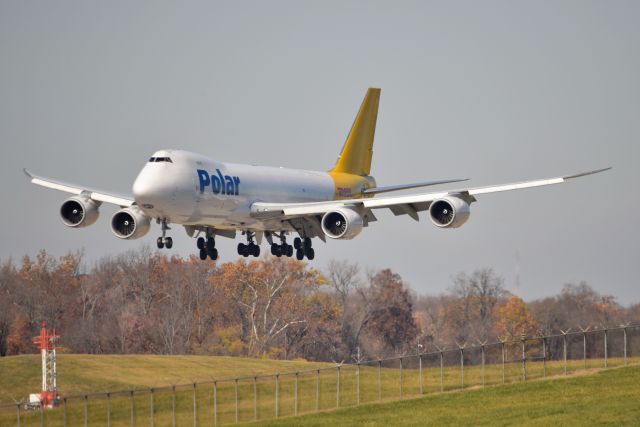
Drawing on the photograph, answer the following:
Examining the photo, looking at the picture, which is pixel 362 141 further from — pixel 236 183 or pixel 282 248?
pixel 236 183

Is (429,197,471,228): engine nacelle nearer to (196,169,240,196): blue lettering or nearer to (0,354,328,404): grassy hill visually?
(196,169,240,196): blue lettering

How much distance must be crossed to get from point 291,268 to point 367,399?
67753 mm

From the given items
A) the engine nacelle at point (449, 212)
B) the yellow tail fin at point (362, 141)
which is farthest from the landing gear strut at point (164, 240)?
the yellow tail fin at point (362, 141)

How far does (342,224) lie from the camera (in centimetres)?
6994

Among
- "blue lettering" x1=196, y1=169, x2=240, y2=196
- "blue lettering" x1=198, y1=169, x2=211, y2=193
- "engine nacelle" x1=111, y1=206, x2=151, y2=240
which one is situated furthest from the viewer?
"engine nacelle" x1=111, y1=206, x2=151, y2=240

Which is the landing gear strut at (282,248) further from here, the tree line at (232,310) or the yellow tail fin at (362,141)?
the tree line at (232,310)

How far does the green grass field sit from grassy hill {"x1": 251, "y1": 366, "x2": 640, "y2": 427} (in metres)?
0.30

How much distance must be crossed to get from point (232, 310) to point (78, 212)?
7170 centimetres

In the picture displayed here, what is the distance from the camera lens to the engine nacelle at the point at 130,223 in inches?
2685

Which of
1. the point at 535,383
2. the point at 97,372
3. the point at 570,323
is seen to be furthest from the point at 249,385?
the point at 570,323

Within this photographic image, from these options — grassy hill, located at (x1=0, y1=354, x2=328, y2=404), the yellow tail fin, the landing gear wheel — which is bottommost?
grassy hill, located at (x1=0, y1=354, x2=328, y2=404)

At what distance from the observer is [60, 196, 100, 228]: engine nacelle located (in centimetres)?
7050

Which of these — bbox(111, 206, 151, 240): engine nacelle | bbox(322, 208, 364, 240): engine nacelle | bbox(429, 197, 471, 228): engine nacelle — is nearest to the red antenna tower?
bbox(111, 206, 151, 240): engine nacelle

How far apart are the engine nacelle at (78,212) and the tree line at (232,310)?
6365 centimetres
